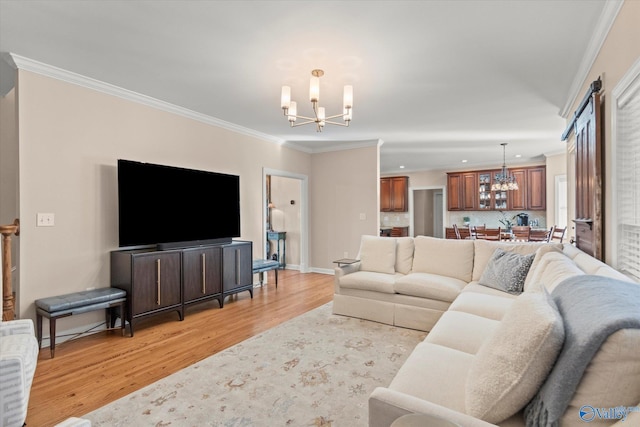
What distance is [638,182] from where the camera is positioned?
6.56 ft

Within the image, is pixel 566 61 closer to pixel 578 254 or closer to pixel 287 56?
pixel 578 254

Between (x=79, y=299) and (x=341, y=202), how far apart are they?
4.48 m

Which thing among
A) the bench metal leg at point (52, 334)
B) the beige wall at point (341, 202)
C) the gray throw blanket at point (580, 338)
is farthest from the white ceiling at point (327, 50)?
the bench metal leg at point (52, 334)

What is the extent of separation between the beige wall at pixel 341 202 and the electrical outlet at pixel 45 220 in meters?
4.35

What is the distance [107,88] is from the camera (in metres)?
3.44

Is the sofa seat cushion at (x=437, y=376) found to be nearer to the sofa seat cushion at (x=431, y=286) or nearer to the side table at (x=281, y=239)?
the sofa seat cushion at (x=431, y=286)

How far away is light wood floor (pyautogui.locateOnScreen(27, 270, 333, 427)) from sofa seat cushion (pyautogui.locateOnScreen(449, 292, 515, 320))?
1.99 meters

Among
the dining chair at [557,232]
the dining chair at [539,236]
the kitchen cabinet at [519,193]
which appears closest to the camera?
the dining chair at [557,232]

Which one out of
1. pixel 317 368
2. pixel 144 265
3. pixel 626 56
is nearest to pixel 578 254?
pixel 626 56

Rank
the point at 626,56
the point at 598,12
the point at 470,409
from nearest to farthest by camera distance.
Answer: the point at 470,409 < the point at 626,56 < the point at 598,12

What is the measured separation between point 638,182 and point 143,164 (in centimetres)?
431

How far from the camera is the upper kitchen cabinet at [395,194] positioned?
9734 mm

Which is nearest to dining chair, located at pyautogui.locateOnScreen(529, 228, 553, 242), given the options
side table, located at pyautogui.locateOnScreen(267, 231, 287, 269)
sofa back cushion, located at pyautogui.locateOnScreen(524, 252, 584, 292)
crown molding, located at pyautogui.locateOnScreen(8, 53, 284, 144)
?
sofa back cushion, located at pyautogui.locateOnScreen(524, 252, 584, 292)

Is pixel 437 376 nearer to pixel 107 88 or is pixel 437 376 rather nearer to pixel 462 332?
pixel 462 332
